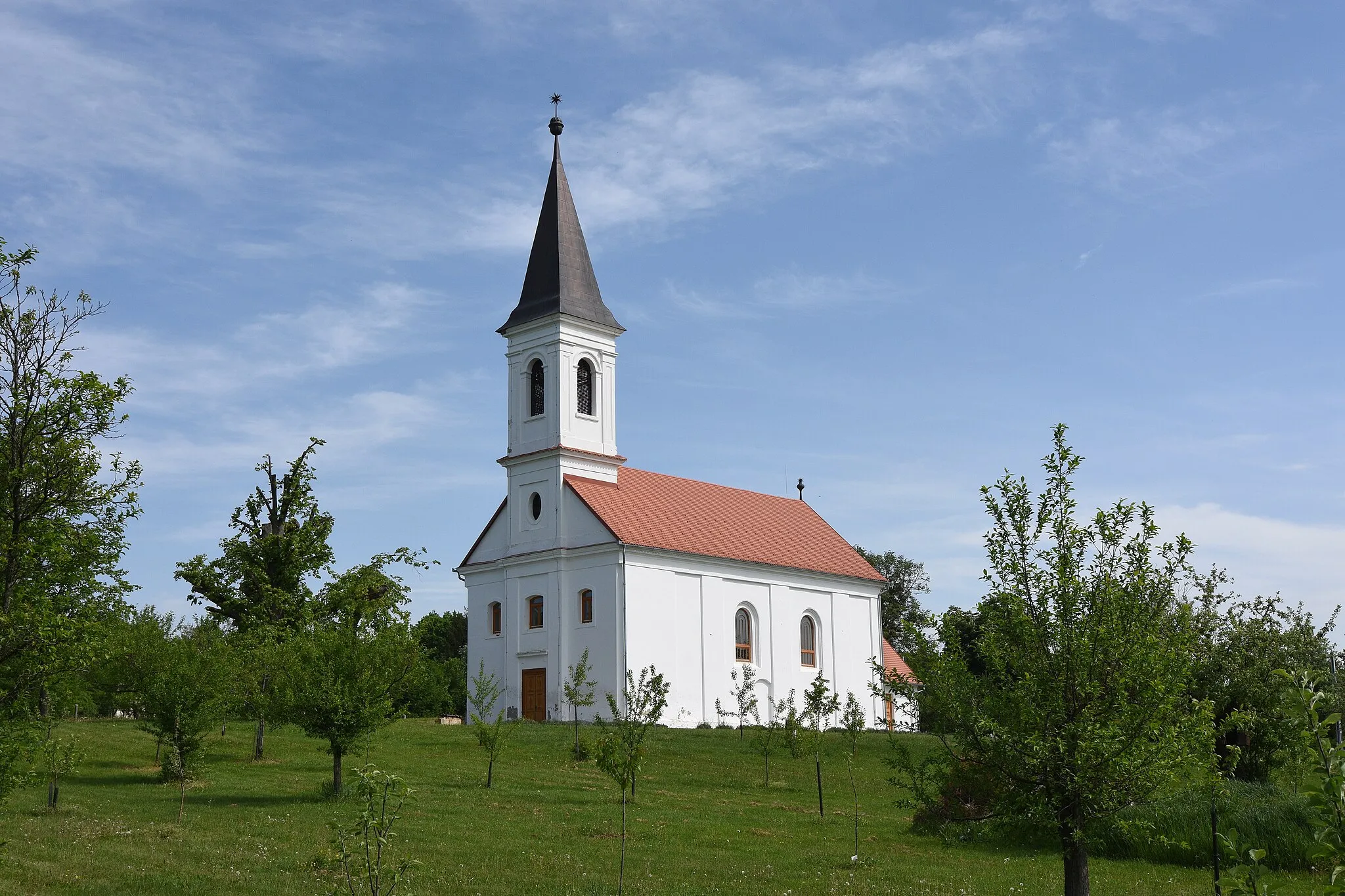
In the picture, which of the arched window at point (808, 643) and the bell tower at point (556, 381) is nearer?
the bell tower at point (556, 381)

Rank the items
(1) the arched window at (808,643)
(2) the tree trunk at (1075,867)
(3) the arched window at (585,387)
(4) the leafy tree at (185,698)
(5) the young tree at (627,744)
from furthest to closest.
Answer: (1) the arched window at (808,643), (3) the arched window at (585,387), (4) the leafy tree at (185,698), (5) the young tree at (627,744), (2) the tree trunk at (1075,867)

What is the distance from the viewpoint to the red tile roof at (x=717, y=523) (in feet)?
174

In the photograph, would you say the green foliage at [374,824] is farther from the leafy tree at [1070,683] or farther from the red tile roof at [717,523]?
the red tile roof at [717,523]

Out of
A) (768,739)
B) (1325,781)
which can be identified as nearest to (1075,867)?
(1325,781)

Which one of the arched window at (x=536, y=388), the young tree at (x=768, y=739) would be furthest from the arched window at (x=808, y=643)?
the arched window at (x=536, y=388)

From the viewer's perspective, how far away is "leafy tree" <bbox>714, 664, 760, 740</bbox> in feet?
169

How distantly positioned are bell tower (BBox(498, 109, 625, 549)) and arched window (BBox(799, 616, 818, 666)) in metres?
12.2

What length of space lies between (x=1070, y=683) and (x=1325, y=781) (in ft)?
27.3

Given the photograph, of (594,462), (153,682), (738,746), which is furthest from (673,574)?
(153,682)

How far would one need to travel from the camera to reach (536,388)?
5475 centimetres

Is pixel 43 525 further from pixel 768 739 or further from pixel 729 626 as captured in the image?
pixel 729 626

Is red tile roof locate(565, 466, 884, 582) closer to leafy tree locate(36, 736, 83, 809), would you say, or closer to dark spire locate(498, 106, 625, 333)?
dark spire locate(498, 106, 625, 333)

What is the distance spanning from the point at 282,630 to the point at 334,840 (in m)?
22.6

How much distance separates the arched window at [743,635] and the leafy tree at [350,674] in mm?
28597
